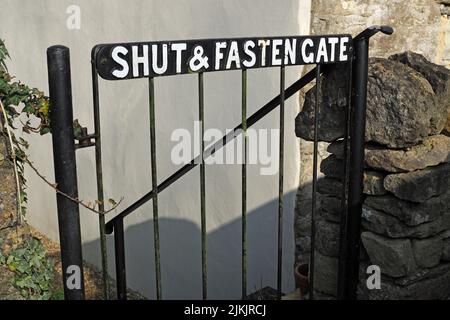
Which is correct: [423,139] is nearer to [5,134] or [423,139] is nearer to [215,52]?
[215,52]

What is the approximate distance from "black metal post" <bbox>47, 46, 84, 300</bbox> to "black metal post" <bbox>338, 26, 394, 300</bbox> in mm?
1128

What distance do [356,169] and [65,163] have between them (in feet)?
3.94

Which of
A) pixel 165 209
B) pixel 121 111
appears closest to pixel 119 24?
pixel 121 111

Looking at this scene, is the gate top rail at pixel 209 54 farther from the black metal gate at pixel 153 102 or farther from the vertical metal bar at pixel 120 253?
the vertical metal bar at pixel 120 253

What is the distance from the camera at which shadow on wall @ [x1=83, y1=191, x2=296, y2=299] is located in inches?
171

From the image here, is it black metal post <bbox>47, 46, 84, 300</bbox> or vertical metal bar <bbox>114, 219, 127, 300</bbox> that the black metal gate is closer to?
black metal post <bbox>47, 46, 84, 300</bbox>

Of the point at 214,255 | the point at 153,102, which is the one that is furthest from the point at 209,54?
the point at 214,255

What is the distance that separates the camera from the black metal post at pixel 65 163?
1.73m

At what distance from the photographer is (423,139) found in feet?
8.11

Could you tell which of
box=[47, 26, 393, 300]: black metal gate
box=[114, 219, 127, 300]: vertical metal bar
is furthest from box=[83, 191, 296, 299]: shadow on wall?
box=[47, 26, 393, 300]: black metal gate

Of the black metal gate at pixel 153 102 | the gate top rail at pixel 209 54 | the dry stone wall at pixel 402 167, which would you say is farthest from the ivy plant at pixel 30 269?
the dry stone wall at pixel 402 167

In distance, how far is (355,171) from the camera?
2.46 metres

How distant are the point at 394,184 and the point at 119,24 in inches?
142

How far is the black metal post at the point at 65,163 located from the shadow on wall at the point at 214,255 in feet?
7.84
